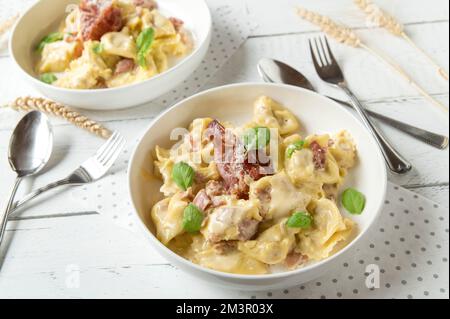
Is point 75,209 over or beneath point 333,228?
beneath

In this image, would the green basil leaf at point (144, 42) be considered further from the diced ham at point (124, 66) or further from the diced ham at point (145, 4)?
the diced ham at point (145, 4)

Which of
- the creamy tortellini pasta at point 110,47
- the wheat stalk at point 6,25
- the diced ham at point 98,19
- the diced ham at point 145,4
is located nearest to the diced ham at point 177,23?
the creamy tortellini pasta at point 110,47

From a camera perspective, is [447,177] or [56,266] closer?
[56,266]

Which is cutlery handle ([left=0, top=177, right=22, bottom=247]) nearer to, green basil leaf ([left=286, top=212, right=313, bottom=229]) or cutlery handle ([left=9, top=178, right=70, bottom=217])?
cutlery handle ([left=9, top=178, right=70, bottom=217])

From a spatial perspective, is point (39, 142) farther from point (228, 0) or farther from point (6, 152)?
point (228, 0)

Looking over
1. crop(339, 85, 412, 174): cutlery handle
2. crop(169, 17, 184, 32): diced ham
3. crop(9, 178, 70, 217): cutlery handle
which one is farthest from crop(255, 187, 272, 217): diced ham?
crop(169, 17, 184, 32): diced ham

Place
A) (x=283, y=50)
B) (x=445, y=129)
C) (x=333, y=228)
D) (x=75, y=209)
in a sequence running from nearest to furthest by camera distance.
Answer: (x=333, y=228)
(x=75, y=209)
(x=445, y=129)
(x=283, y=50)

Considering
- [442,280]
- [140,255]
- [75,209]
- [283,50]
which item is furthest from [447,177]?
[75,209]
